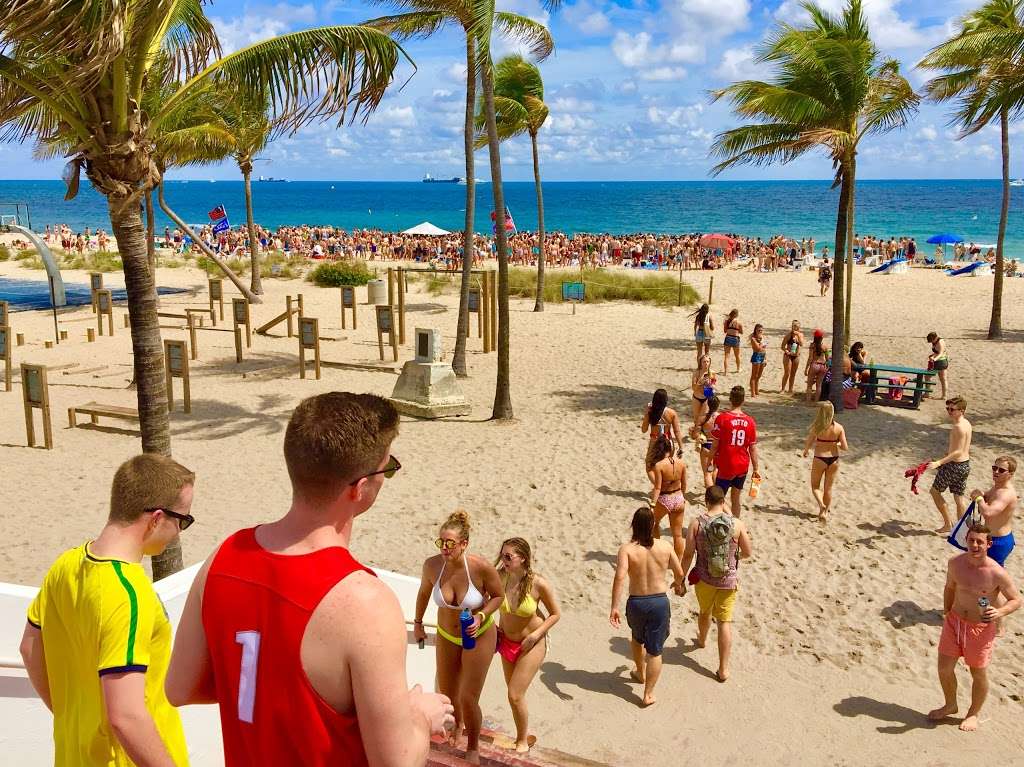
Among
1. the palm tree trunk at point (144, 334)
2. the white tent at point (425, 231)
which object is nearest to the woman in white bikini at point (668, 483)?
the palm tree trunk at point (144, 334)

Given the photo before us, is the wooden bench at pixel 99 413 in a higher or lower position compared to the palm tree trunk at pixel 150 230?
lower

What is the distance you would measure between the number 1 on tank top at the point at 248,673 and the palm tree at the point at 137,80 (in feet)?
14.7

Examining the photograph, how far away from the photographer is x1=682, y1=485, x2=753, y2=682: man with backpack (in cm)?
600

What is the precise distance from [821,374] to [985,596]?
330 inches

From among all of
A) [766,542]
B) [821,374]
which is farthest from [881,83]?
[766,542]

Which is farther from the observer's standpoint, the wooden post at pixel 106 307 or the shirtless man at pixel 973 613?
the wooden post at pixel 106 307

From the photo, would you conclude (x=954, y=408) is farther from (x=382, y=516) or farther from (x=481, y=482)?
(x=382, y=516)

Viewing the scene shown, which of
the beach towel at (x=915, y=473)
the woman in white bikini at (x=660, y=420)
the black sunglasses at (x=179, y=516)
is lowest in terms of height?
the beach towel at (x=915, y=473)

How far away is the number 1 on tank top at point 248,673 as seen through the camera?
1710 mm

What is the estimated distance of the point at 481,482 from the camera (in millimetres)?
10125

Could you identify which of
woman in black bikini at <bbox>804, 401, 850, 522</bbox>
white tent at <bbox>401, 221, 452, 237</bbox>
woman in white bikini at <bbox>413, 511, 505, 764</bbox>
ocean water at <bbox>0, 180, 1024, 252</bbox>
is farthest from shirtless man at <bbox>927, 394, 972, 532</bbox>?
ocean water at <bbox>0, 180, 1024, 252</bbox>

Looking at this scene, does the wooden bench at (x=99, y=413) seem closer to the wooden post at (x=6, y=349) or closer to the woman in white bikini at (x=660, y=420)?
the wooden post at (x=6, y=349)

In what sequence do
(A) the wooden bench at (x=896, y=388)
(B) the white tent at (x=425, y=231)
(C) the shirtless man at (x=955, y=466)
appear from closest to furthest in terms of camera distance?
(C) the shirtless man at (x=955, y=466)
(A) the wooden bench at (x=896, y=388)
(B) the white tent at (x=425, y=231)

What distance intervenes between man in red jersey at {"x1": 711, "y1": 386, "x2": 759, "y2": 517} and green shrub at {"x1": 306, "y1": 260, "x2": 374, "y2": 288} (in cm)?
2115
